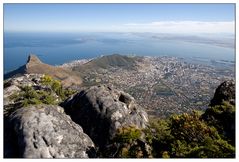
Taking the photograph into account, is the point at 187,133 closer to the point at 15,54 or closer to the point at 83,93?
the point at 83,93

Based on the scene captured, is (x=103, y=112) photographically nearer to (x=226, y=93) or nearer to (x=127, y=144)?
(x=127, y=144)

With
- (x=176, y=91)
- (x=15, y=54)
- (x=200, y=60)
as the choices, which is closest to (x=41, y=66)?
(x=176, y=91)

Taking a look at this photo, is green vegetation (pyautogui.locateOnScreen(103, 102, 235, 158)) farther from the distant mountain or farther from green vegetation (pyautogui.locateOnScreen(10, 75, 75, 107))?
the distant mountain

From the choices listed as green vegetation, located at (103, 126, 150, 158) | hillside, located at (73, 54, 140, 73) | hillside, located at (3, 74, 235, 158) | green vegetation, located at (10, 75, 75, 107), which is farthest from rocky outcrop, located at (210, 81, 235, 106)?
hillside, located at (73, 54, 140, 73)

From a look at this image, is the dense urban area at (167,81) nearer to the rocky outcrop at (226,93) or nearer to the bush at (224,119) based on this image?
the rocky outcrop at (226,93)

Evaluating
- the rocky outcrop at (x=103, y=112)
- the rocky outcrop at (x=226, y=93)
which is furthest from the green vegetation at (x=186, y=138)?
the rocky outcrop at (x=226, y=93)

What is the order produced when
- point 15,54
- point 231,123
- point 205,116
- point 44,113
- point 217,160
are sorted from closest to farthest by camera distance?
point 217,160 < point 44,113 < point 231,123 < point 205,116 < point 15,54

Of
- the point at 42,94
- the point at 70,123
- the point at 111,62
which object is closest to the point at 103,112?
the point at 70,123
